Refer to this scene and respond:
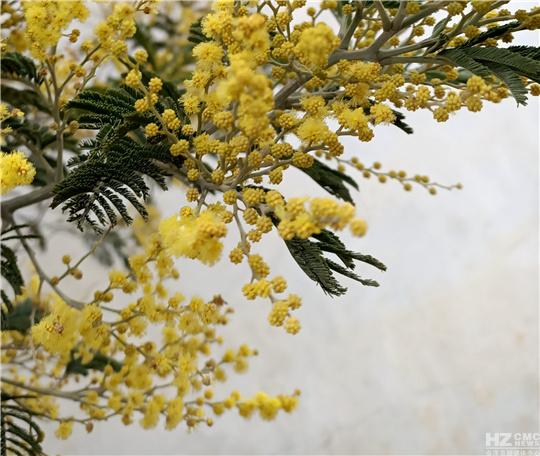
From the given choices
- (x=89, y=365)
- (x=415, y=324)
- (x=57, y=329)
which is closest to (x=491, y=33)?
(x=57, y=329)

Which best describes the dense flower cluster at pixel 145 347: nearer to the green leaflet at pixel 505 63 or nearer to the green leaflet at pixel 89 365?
the green leaflet at pixel 89 365

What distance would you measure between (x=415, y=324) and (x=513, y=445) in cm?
61

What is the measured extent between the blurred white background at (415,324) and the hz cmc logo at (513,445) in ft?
0.83

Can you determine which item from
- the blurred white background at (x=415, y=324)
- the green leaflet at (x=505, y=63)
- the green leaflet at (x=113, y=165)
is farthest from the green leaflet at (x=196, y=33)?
the blurred white background at (x=415, y=324)

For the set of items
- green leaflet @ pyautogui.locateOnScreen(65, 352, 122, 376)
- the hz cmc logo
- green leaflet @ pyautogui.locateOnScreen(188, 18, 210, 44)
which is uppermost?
green leaflet @ pyautogui.locateOnScreen(188, 18, 210, 44)

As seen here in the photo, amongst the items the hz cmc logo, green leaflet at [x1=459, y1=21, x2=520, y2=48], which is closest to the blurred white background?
the hz cmc logo

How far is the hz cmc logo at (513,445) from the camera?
132 centimetres

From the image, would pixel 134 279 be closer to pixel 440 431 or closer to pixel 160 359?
pixel 160 359

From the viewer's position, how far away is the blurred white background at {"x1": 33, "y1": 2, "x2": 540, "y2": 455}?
1879mm

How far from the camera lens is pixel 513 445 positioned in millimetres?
1405

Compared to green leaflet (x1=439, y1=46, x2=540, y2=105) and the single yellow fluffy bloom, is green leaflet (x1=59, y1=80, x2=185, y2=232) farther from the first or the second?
green leaflet (x1=439, y1=46, x2=540, y2=105)

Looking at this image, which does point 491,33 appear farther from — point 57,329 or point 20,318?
point 20,318

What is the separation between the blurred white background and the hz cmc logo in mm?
Answer: 253

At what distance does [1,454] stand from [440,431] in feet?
4.93
